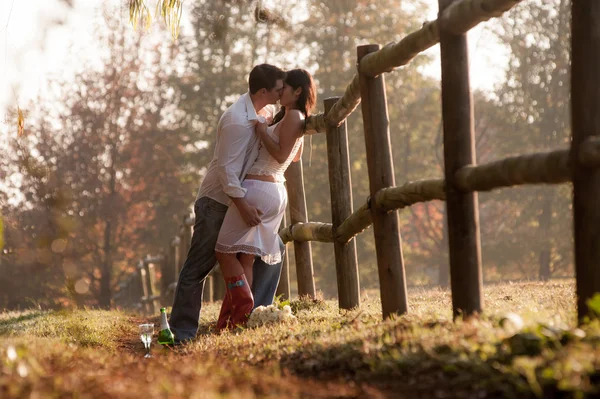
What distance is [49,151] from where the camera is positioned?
1958cm

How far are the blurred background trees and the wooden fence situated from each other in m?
13.3

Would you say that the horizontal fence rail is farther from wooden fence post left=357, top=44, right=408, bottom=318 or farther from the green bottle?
the green bottle

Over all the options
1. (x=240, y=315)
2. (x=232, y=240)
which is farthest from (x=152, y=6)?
(x=240, y=315)

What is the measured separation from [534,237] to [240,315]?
20124 millimetres

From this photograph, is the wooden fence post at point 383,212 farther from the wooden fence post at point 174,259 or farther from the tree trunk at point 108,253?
the tree trunk at point 108,253

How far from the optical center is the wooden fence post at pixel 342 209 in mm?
6223

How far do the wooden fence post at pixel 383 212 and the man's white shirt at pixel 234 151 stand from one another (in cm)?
107

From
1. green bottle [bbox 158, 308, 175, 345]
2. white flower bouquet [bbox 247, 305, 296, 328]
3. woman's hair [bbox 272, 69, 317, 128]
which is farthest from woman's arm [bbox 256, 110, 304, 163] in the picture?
green bottle [bbox 158, 308, 175, 345]

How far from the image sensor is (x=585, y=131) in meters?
3.17

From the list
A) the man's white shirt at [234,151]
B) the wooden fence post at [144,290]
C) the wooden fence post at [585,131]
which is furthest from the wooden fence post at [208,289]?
the wooden fence post at [585,131]

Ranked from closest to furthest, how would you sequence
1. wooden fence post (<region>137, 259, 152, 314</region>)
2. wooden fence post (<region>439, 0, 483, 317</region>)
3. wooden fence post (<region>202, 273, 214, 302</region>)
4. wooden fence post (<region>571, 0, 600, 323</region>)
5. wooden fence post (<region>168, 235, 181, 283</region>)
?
1. wooden fence post (<region>571, 0, 600, 323</region>)
2. wooden fence post (<region>439, 0, 483, 317</region>)
3. wooden fence post (<region>202, 273, 214, 302</region>)
4. wooden fence post (<region>168, 235, 181, 283</region>)
5. wooden fence post (<region>137, 259, 152, 314</region>)

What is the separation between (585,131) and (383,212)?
1967 millimetres

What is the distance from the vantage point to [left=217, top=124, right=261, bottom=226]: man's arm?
19.1ft

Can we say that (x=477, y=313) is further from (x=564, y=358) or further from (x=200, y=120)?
(x=200, y=120)
